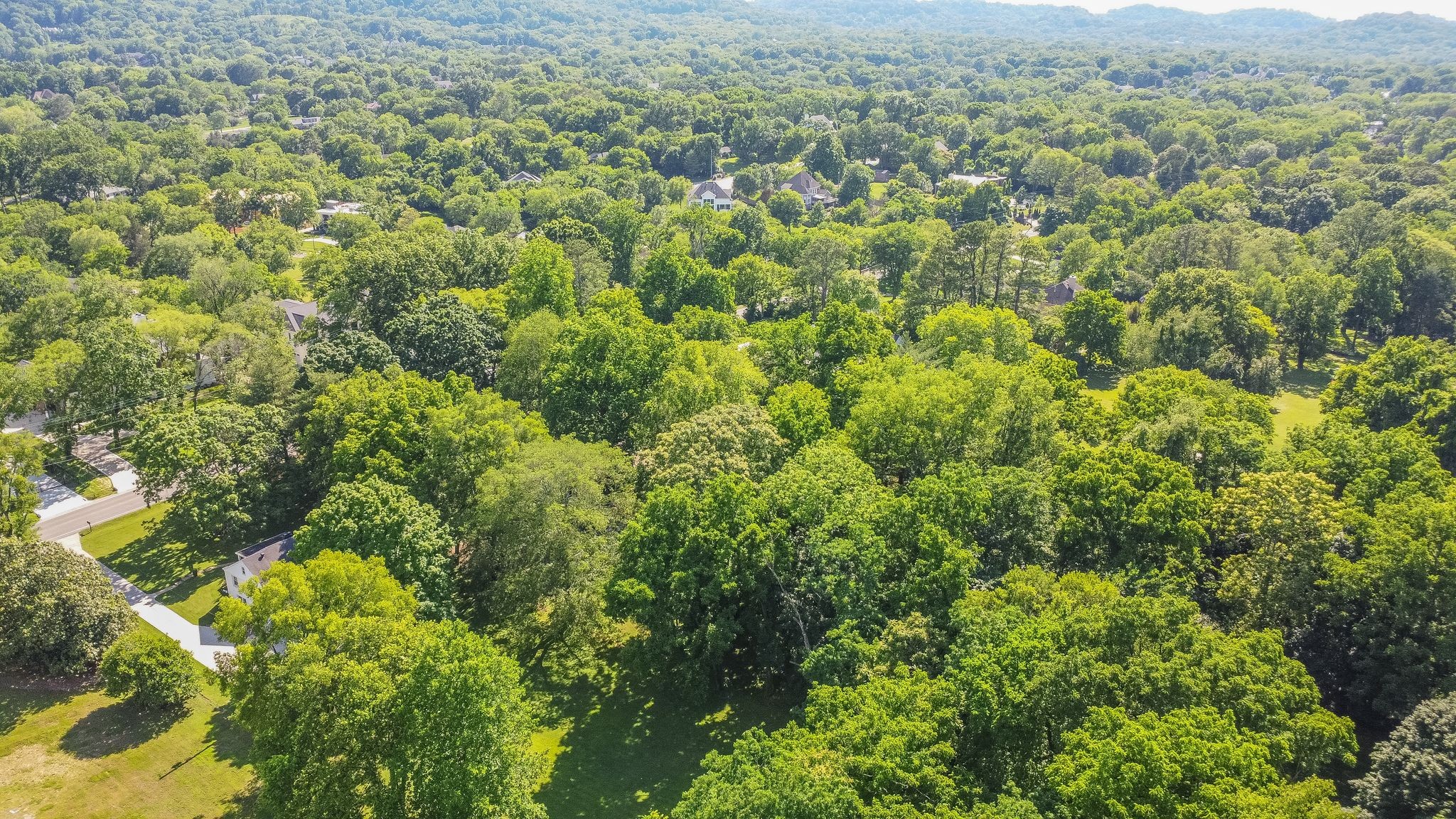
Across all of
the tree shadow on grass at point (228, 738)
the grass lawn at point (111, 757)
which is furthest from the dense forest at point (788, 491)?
the tree shadow on grass at point (228, 738)

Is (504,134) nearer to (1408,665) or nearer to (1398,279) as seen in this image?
(1398,279)

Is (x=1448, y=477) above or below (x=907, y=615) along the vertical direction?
above

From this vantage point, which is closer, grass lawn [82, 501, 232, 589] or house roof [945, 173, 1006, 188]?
grass lawn [82, 501, 232, 589]

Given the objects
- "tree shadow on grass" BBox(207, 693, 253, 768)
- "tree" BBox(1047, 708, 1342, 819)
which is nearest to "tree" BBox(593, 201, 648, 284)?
"tree shadow on grass" BBox(207, 693, 253, 768)

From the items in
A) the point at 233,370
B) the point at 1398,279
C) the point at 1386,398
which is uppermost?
the point at 1398,279

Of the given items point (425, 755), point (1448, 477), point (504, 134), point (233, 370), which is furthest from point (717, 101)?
point (425, 755)

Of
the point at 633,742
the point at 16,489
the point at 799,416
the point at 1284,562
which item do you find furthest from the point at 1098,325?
the point at 16,489

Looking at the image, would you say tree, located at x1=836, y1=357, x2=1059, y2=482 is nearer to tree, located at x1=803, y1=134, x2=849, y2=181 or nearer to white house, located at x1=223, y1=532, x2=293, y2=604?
white house, located at x1=223, y1=532, x2=293, y2=604
